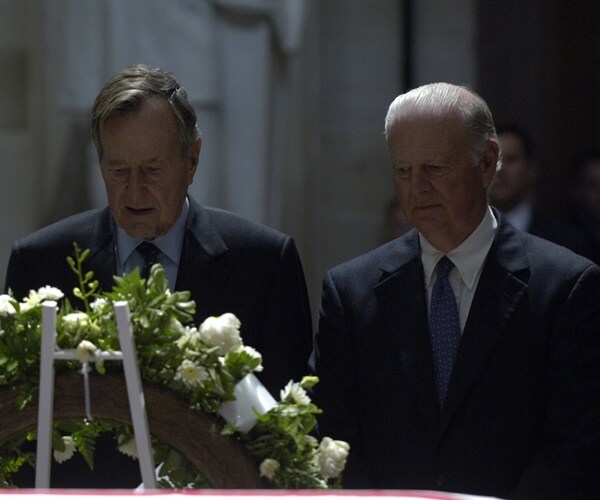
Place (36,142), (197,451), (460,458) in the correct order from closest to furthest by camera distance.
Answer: (197,451), (460,458), (36,142)

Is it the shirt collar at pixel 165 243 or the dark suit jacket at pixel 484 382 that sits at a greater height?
the shirt collar at pixel 165 243

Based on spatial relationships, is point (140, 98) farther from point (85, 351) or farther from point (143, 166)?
point (85, 351)

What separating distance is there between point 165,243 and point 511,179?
2.90 m

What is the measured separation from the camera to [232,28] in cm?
792

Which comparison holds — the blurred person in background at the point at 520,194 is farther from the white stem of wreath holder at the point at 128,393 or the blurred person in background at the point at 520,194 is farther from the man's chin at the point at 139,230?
the white stem of wreath holder at the point at 128,393

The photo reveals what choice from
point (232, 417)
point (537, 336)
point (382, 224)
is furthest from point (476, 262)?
point (382, 224)

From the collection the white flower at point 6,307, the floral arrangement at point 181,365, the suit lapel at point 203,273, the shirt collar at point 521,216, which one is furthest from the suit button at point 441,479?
the shirt collar at point 521,216

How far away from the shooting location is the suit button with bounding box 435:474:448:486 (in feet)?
13.5

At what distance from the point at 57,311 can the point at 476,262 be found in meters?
1.18

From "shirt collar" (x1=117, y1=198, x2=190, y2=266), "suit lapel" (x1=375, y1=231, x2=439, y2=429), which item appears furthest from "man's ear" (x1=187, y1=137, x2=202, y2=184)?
"suit lapel" (x1=375, y1=231, x2=439, y2=429)

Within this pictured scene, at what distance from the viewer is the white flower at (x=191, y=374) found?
345cm

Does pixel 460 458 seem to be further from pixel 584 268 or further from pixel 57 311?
pixel 57 311

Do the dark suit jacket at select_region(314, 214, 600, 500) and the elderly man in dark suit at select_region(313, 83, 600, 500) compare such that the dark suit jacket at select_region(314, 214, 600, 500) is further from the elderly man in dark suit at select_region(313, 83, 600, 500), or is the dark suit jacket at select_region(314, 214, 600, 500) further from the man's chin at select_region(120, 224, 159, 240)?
the man's chin at select_region(120, 224, 159, 240)

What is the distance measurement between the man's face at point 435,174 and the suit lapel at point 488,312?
0.40ft
